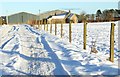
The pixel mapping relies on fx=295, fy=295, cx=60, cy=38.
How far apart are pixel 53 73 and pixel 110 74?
1.31 m

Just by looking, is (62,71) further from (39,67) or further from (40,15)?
(40,15)

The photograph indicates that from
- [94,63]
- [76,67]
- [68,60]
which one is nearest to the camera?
[76,67]

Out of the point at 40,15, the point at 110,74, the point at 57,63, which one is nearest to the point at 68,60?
the point at 57,63

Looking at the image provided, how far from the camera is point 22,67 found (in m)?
7.90

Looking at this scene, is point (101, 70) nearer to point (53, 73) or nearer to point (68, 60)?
point (53, 73)

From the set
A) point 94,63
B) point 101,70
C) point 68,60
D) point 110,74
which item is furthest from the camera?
point 68,60

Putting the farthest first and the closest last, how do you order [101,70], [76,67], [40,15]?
[40,15], [76,67], [101,70]

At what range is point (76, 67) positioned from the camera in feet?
25.1

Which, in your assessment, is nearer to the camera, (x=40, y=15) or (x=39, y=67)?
(x=39, y=67)

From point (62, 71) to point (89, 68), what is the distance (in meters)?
0.74

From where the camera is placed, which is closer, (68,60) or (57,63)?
(57,63)

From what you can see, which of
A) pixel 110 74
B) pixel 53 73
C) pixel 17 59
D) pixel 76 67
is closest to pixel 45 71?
pixel 53 73

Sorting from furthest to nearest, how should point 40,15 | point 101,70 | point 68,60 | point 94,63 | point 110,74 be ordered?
point 40,15, point 68,60, point 94,63, point 101,70, point 110,74

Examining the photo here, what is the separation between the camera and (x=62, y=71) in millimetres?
7148
